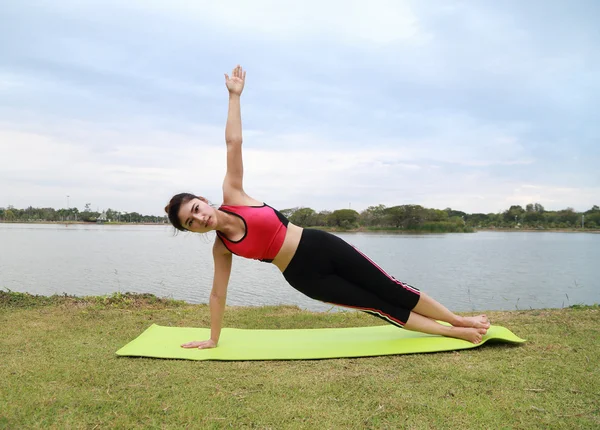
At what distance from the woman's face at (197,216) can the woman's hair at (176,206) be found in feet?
0.08

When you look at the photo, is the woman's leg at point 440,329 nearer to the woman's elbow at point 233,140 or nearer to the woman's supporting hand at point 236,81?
the woman's elbow at point 233,140

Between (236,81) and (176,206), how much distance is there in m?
0.99

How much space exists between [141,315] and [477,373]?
323 centimetres

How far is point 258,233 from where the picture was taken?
300 centimetres

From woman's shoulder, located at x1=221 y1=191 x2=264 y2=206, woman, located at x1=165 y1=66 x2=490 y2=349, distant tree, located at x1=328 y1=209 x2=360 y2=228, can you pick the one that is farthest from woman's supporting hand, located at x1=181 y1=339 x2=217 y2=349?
distant tree, located at x1=328 y1=209 x2=360 y2=228

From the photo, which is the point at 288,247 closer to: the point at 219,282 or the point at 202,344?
the point at 219,282

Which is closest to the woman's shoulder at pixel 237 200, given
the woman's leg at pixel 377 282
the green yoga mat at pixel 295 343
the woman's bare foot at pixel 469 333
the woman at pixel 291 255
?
the woman at pixel 291 255

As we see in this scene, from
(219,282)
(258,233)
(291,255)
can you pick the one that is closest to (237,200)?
(258,233)

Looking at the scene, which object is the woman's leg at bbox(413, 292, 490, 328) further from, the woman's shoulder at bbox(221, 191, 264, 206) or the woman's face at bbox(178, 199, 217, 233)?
the woman's face at bbox(178, 199, 217, 233)

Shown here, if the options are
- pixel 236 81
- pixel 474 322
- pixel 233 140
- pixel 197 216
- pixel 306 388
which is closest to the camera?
pixel 306 388

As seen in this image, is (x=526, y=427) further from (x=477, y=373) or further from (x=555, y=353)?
(x=555, y=353)

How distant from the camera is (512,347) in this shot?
316cm

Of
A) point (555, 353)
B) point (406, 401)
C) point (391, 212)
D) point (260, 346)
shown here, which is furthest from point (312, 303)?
point (391, 212)

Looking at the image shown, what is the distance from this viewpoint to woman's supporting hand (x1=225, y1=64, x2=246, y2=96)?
3.13 m
